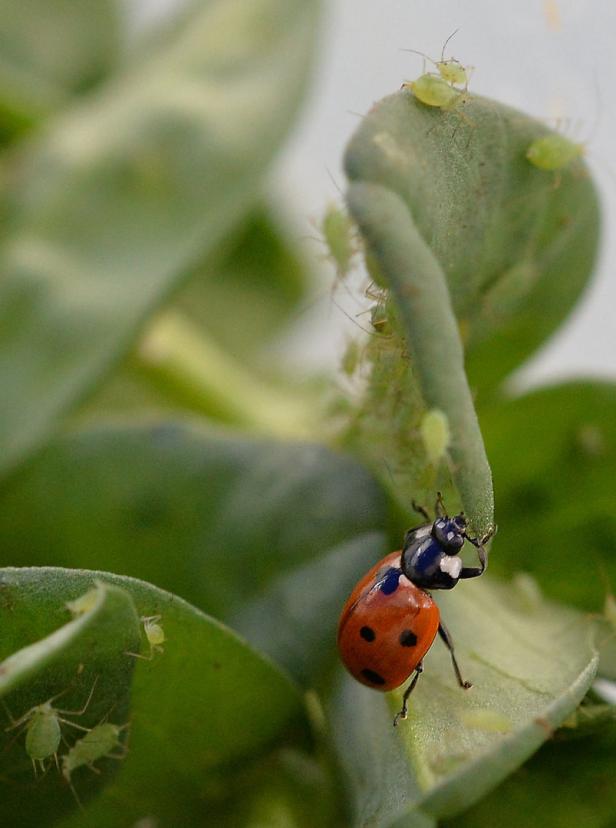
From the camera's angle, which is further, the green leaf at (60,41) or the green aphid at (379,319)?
the green leaf at (60,41)

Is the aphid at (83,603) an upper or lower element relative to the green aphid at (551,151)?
lower

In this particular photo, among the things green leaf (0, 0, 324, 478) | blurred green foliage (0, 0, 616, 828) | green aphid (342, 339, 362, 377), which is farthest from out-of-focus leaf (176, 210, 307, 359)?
green aphid (342, 339, 362, 377)

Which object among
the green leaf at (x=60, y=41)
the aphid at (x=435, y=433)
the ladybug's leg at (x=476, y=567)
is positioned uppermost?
the green leaf at (x=60, y=41)

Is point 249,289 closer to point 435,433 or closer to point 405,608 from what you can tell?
point 405,608

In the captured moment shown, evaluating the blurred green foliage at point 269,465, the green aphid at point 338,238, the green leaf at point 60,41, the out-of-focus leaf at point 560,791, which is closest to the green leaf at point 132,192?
the blurred green foliage at point 269,465

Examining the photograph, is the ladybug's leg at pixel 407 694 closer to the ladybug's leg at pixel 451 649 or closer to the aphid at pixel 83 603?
the ladybug's leg at pixel 451 649

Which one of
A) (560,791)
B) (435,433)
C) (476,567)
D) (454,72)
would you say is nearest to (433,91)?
(454,72)
